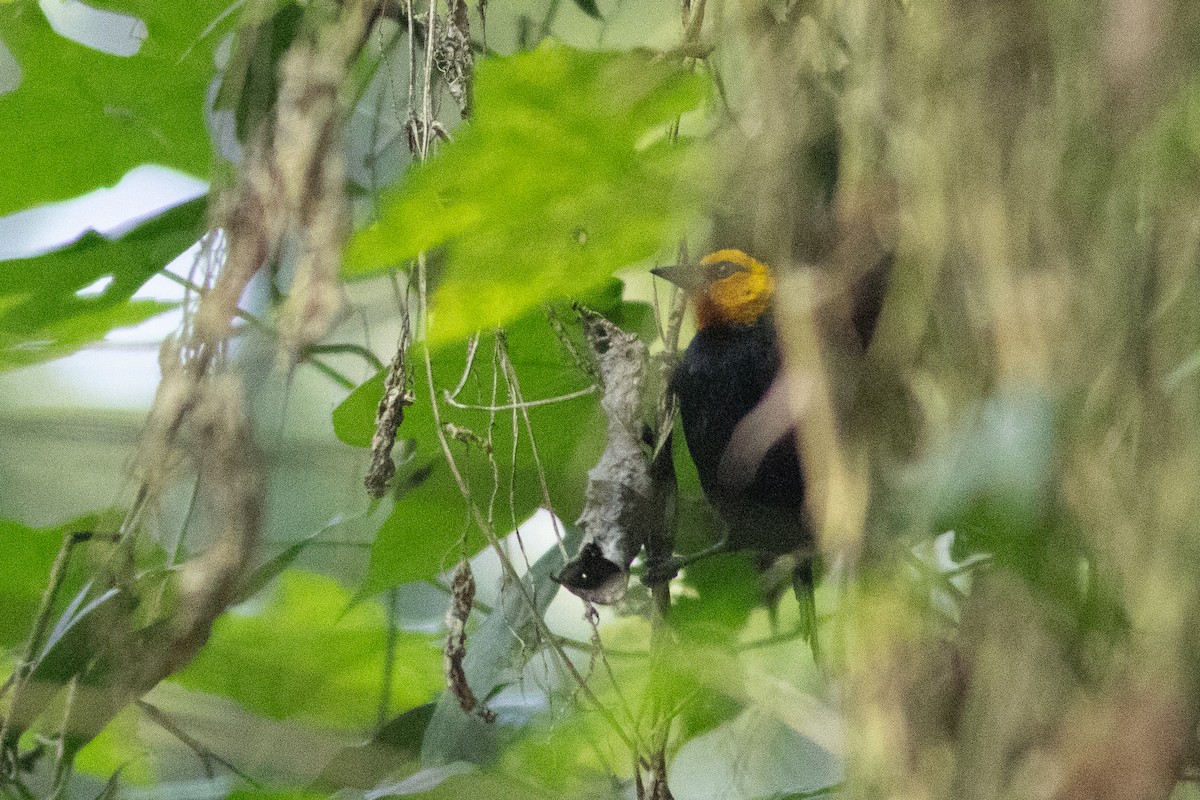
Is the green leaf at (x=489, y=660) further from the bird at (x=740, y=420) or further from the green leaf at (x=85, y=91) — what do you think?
the green leaf at (x=85, y=91)

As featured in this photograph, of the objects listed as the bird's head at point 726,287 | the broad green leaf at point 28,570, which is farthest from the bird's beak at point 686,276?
the broad green leaf at point 28,570

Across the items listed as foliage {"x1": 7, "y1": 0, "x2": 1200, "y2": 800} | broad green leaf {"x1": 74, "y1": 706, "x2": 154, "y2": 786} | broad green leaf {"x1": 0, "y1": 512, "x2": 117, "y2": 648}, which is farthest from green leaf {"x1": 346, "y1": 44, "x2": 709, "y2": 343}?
broad green leaf {"x1": 74, "y1": 706, "x2": 154, "y2": 786}

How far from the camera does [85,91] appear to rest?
1.03 meters

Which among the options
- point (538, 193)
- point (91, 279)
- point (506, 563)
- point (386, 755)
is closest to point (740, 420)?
point (506, 563)

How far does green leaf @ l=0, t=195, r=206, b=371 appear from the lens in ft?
3.24

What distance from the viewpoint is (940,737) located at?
1.46ft

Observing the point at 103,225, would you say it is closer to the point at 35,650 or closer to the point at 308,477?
the point at 308,477

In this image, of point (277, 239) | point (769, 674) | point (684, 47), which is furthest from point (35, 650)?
point (684, 47)

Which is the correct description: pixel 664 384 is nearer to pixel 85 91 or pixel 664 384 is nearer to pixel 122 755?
pixel 85 91

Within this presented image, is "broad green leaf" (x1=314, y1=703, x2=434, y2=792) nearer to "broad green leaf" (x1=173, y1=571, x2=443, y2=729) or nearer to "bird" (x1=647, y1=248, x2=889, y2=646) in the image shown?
"broad green leaf" (x1=173, y1=571, x2=443, y2=729)

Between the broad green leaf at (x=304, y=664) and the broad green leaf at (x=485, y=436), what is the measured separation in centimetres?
25

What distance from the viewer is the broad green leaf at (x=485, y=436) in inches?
34.7

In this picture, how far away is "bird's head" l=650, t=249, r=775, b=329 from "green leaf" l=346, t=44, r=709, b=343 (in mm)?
258

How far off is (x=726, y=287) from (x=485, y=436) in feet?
0.84
